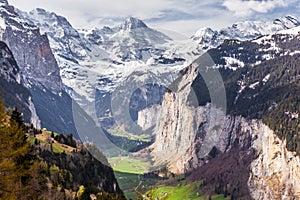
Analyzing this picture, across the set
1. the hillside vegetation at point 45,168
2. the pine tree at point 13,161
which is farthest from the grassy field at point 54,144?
the pine tree at point 13,161

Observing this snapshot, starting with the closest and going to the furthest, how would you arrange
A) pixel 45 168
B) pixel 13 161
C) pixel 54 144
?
pixel 13 161 < pixel 45 168 < pixel 54 144

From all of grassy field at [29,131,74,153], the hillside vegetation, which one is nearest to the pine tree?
the hillside vegetation

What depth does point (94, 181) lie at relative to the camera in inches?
4660

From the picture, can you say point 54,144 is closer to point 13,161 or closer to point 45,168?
point 45,168

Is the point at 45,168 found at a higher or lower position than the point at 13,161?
lower

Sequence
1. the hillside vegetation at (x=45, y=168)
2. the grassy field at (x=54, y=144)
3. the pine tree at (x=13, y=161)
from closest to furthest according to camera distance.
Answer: the pine tree at (x=13, y=161), the hillside vegetation at (x=45, y=168), the grassy field at (x=54, y=144)

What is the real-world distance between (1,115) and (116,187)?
94.0 meters

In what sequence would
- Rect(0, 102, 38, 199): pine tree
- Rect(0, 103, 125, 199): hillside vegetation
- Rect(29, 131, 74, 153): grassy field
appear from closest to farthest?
Rect(0, 102, 38, 199): pine tree
Rect(0, 103, 125, 199): hillside vegetation
Rect(29, 131, 74, 153): grassy field

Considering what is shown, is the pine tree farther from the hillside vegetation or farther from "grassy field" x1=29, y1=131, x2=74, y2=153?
"grassy field" x1=29, y1=131, x2=74, y2=153

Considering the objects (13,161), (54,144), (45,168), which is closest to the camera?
(13,161)

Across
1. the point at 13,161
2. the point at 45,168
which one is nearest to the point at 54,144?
the point at 45,168

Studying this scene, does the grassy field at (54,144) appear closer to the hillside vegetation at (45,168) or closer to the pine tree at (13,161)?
the hillside vegetation at (45,168)

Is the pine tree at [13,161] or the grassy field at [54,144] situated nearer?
the pine tree at [13,161]

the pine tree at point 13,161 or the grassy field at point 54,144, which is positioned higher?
the pine tree at point 13,161
